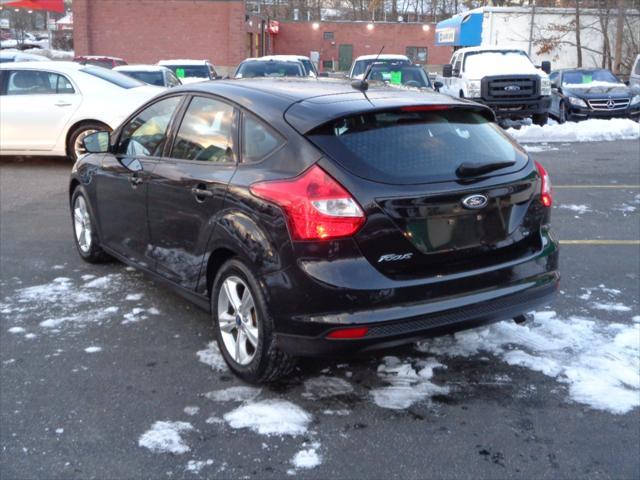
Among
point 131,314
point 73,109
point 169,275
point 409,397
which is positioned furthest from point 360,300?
point 73,109

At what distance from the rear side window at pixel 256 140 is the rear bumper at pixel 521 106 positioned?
15.2 meters

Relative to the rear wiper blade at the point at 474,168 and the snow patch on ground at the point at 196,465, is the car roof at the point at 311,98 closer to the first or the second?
the rear wiper blade at the point at 474,168

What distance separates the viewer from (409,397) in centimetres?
394

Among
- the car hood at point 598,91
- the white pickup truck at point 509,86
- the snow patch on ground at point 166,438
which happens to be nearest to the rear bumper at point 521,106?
the white pickup truck at point 509,86

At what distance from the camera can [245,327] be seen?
160 inches

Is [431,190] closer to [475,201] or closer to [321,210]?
[475,201]

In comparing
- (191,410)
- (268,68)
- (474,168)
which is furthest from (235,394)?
(268,68)

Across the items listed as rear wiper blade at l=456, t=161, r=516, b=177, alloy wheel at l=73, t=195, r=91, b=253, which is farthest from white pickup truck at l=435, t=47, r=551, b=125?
rear wiper blade at l=456, t=161, r=516, b=177

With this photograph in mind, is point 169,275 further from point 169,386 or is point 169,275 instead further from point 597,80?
point 597,80

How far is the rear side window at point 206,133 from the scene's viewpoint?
4324 millimetres

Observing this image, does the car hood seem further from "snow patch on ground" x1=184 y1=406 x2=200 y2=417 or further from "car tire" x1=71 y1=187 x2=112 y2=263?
"snow patch on ground" x1=184 y1=406 x2=200 y2=417

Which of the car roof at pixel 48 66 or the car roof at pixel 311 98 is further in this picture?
the car roof at pixel 48 66

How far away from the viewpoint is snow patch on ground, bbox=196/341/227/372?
14.3 feet

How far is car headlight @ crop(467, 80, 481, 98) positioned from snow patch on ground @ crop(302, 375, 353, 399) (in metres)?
15.9
